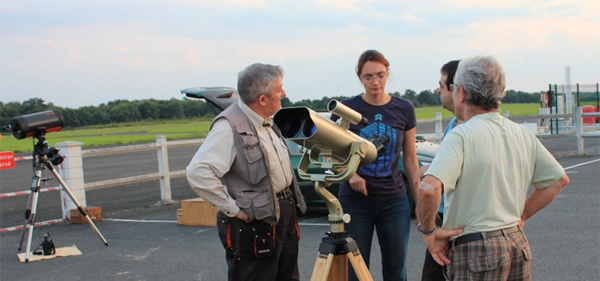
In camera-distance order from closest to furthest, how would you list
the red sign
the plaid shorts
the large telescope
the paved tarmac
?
the plaid shorts < the large telescope < the paved tarmac < the red sign

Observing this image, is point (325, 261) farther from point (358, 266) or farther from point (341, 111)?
point (341, 111)

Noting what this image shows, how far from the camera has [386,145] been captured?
4.33 metres

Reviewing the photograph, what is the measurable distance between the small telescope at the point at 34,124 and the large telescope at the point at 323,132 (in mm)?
5475

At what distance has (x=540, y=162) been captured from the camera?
9.79ft

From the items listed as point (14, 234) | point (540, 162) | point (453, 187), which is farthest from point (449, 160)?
point (14, 234)

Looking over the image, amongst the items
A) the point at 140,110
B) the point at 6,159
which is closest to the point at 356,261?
the point at 6,159

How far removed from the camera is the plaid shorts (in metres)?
2.76

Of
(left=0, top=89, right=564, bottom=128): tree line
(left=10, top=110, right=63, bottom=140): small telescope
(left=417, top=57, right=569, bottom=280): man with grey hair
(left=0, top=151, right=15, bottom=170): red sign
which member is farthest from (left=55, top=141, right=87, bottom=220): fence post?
(left=0, top=89, right=564, bottom=128): tree line

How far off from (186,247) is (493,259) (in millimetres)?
5779

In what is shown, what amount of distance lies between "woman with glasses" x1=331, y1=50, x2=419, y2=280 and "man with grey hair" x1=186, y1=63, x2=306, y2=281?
710 millimetres


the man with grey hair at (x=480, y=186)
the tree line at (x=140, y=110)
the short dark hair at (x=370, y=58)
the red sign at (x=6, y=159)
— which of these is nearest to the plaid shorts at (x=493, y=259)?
the man with grey hair at (x=480, y=186)

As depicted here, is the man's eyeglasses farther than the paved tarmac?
No

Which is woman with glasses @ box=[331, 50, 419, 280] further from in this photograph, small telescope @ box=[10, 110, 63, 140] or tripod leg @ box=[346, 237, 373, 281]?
small telescope @ box=[10, 110, 63, 140]

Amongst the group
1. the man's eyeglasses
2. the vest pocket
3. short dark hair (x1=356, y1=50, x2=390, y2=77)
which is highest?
short dark hair (x1=356, y1=50, x2=390, y2=77)
